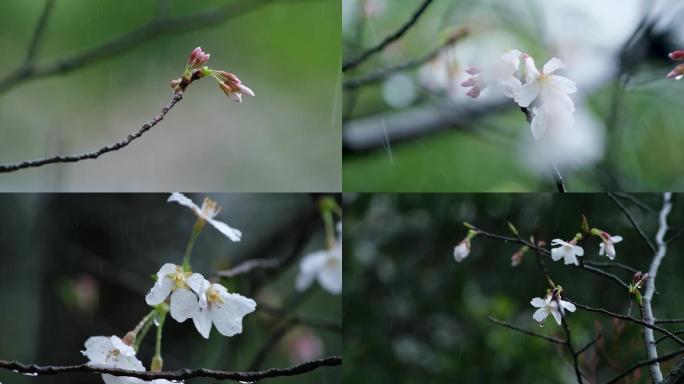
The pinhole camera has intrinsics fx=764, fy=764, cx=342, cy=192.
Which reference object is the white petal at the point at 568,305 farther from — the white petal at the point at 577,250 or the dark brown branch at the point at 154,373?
the dark brown branch at the point at 154,373

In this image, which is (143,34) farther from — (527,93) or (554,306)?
(554,306)

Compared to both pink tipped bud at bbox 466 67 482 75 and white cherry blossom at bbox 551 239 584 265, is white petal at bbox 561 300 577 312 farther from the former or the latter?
pink tipped bud at bbox 466 67 482 75

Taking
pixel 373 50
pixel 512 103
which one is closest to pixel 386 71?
pixel 373 50

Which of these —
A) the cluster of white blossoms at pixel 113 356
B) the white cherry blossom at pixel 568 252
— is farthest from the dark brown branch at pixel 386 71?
the cluster of white blossoms at pixel 113 356

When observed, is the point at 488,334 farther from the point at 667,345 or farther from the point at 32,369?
the point at 32,369

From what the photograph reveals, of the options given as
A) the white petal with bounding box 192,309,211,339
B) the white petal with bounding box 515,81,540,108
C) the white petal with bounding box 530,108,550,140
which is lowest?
the white petal with bounding box 192,309,211,339

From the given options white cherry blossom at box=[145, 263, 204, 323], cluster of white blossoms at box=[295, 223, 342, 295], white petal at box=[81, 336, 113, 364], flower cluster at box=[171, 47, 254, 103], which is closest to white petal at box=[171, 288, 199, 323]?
white cherry blossom at box=[145, 263, 204, 323]
